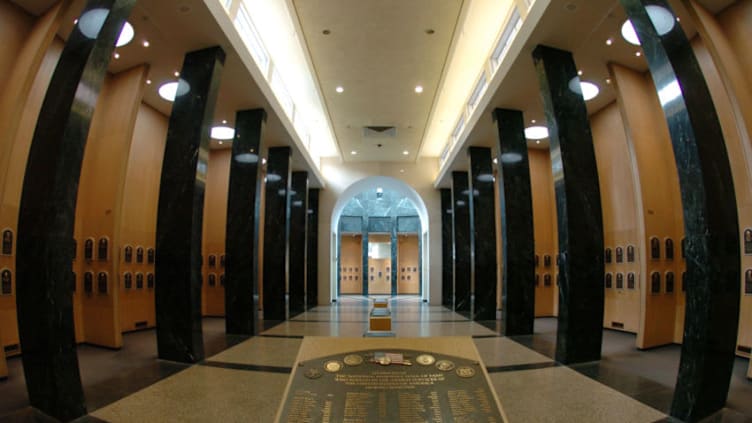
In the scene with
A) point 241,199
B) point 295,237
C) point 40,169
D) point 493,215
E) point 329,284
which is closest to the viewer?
point 40,169

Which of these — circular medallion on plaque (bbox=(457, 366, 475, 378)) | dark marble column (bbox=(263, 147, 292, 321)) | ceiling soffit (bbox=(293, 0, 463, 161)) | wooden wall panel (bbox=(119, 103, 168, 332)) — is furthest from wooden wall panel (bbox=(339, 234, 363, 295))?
circular medallion on plaque (bbox=(457, 366, 475, 378))

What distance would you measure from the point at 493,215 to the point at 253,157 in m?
6.29

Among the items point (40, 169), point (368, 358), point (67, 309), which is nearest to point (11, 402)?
point (67, 309)

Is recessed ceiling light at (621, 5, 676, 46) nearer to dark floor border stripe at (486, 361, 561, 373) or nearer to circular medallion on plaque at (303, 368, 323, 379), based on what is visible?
dark floor border stripe at (486, 361, 561, 373)

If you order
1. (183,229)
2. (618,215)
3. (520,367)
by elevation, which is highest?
(618,215)

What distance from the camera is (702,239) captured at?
349 cm

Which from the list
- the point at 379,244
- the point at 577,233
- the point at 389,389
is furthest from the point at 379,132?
the point at 379,244

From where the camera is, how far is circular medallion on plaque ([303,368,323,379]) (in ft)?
6.79

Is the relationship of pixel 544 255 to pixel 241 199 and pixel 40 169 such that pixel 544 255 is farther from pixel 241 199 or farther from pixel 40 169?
pixel 40 169

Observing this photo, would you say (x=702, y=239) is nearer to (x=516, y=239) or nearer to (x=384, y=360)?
(x=384, y=360)

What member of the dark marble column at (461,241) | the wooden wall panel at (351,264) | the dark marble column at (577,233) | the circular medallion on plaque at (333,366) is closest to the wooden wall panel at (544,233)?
the dark marble column at (461,241)

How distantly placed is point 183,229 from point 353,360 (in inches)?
174

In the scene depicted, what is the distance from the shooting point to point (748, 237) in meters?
5.64

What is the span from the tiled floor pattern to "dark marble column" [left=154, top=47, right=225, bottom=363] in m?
0.60
